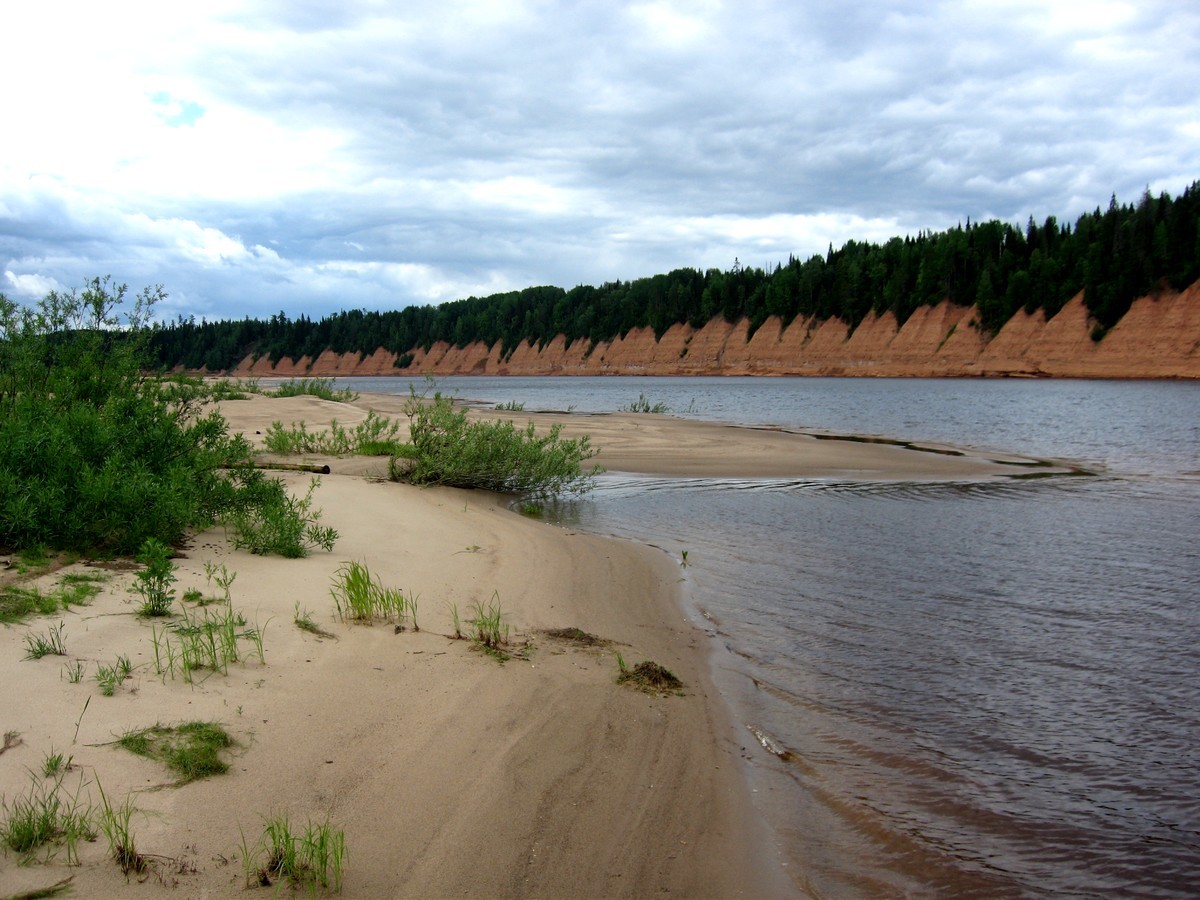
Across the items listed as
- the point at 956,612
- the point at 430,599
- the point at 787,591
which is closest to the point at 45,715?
the point at 430,599

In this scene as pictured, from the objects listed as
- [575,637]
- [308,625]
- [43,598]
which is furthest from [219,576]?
[575,637]

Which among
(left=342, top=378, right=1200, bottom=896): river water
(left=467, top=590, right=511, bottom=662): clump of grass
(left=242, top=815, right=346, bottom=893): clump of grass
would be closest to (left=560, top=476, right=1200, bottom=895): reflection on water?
(left=342, top=378, right=1200, bottom=896): river water

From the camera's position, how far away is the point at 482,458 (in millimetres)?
14195

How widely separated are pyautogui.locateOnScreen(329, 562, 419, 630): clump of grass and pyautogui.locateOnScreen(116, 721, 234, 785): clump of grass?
196 cm

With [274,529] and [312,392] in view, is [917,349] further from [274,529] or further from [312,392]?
[274,529]

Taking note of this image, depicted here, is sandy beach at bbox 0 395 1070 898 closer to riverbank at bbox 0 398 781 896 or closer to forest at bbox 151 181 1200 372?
riverbank at bbox 0 398 781 896

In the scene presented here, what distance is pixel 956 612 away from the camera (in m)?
7.83

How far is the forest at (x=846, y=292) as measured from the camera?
2975 inches

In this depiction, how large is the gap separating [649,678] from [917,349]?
88.9 meters

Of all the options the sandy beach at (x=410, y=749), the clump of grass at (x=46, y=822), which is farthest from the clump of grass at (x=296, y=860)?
the clump of grass at (x=46, y=822)

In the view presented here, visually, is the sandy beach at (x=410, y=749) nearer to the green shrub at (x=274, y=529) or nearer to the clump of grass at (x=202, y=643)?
the clump of grass at (x=202, y=643)

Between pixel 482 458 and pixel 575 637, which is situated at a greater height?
pixel 482 458

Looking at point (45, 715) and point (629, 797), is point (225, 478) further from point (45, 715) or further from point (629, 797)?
point (629, 797)

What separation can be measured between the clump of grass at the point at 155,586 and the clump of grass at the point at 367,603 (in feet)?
3.56
